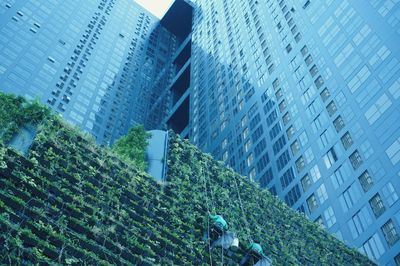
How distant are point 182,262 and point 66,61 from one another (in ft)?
277

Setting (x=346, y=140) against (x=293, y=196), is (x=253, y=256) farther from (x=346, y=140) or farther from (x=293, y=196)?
(x=293, y=196)

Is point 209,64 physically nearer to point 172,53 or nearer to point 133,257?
point 172,53

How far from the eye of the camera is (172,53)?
136m

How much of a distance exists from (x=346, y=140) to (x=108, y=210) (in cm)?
4700

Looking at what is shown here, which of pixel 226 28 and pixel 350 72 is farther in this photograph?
pixel 226 28

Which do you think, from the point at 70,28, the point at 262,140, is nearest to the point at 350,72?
the point at 262,140

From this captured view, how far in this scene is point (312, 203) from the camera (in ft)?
174

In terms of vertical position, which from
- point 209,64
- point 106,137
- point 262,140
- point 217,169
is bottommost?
point 106,137

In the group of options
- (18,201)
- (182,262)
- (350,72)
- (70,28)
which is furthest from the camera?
(70,28)

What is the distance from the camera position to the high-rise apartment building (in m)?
49.3

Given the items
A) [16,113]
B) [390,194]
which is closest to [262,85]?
[390,194]

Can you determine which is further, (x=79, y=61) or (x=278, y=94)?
(x=79, y=61)

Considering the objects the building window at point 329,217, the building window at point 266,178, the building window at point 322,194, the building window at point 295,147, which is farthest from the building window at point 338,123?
the building window at point 266,178

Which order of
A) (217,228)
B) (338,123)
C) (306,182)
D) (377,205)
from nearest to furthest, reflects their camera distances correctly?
(217,228)
(377,205)
(306,182)
(338,123)
